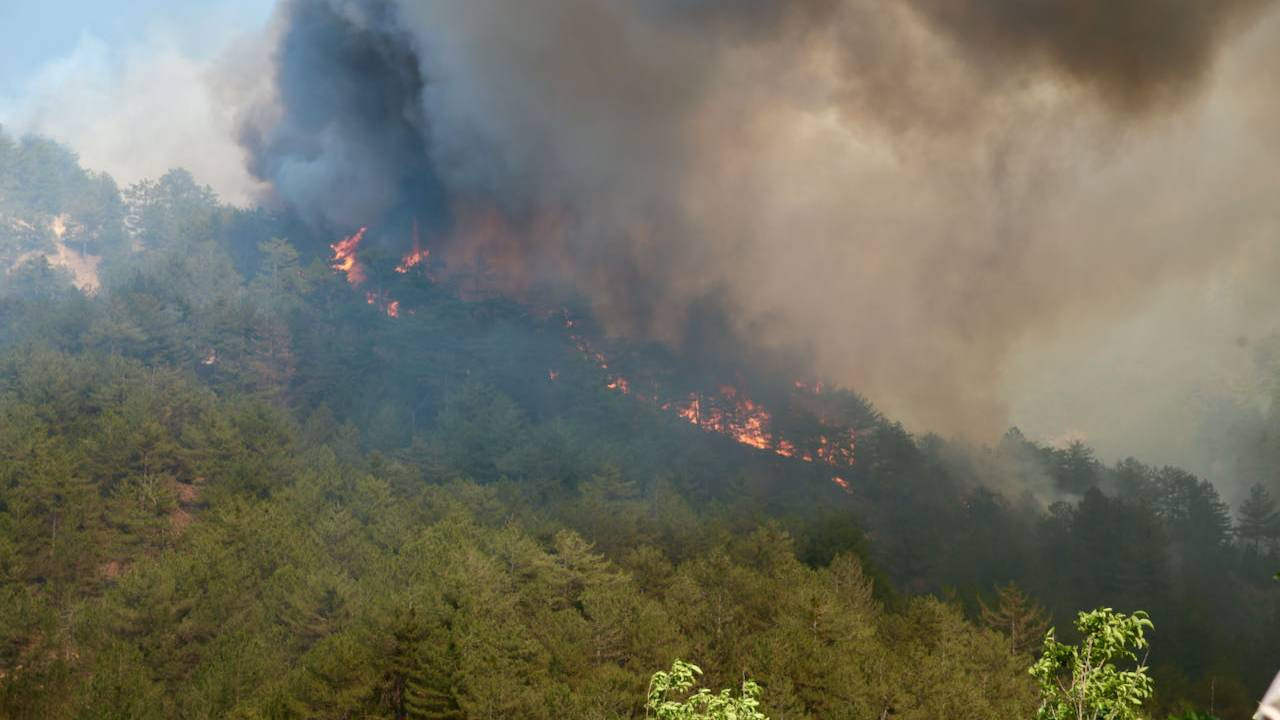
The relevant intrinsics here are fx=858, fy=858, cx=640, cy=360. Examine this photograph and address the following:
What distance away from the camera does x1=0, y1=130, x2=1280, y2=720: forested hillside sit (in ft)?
136

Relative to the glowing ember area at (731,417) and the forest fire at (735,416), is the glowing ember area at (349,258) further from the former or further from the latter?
the glowing ember area at (731,417)

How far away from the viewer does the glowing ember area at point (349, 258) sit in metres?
135

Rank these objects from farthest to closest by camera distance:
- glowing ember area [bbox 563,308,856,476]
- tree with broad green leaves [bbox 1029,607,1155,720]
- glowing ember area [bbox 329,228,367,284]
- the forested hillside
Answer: glowing ember area [bbox 329,228,367,284] < glowing ember area [bbox 563,308,856,476] < the forested hillside < tree with broad green leaves [bbox 1029,607,1155,720]

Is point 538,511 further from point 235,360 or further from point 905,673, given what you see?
point 235,360

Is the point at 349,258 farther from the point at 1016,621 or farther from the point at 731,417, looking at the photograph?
the point at 1016,621

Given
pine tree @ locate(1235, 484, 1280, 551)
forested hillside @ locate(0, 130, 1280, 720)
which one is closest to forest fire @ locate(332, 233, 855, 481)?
forested hillside @ locate(0, 130, 1280, 720)

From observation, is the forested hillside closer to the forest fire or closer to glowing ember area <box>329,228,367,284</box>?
the forest fire

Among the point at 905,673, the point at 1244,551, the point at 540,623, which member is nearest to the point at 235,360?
the point at 540,623

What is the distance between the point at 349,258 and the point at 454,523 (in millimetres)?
87879

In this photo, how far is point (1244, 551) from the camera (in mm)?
93875

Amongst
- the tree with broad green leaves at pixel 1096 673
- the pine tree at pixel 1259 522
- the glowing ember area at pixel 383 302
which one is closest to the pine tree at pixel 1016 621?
the pine tree at pixel 1259 522

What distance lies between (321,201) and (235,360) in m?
51.0

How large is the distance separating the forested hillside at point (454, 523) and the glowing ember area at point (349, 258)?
3508mm

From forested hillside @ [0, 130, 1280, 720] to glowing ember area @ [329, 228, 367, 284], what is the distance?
3508 mm
